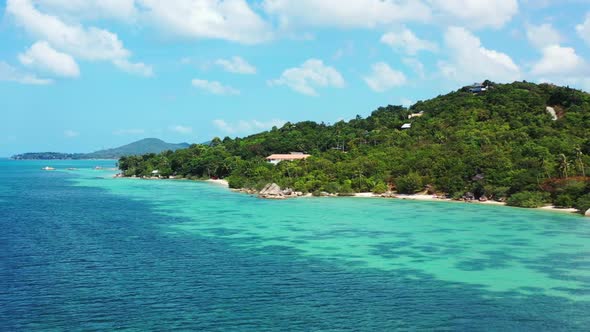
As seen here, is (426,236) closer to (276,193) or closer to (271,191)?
(276,193)

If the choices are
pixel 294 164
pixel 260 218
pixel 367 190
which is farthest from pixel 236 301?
pixel 294 164

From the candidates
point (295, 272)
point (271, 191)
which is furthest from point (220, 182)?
point (295, 272)

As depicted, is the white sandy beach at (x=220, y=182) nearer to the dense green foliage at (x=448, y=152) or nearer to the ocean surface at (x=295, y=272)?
the dense green foliage at (x=448, y=152)

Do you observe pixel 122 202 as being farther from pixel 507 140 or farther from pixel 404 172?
pixel 507 140

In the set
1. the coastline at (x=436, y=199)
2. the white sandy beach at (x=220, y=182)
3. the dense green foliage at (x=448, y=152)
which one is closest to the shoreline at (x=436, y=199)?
the coastline at (x=436, y=199)

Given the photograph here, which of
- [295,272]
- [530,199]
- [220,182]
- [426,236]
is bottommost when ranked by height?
[295,272]
